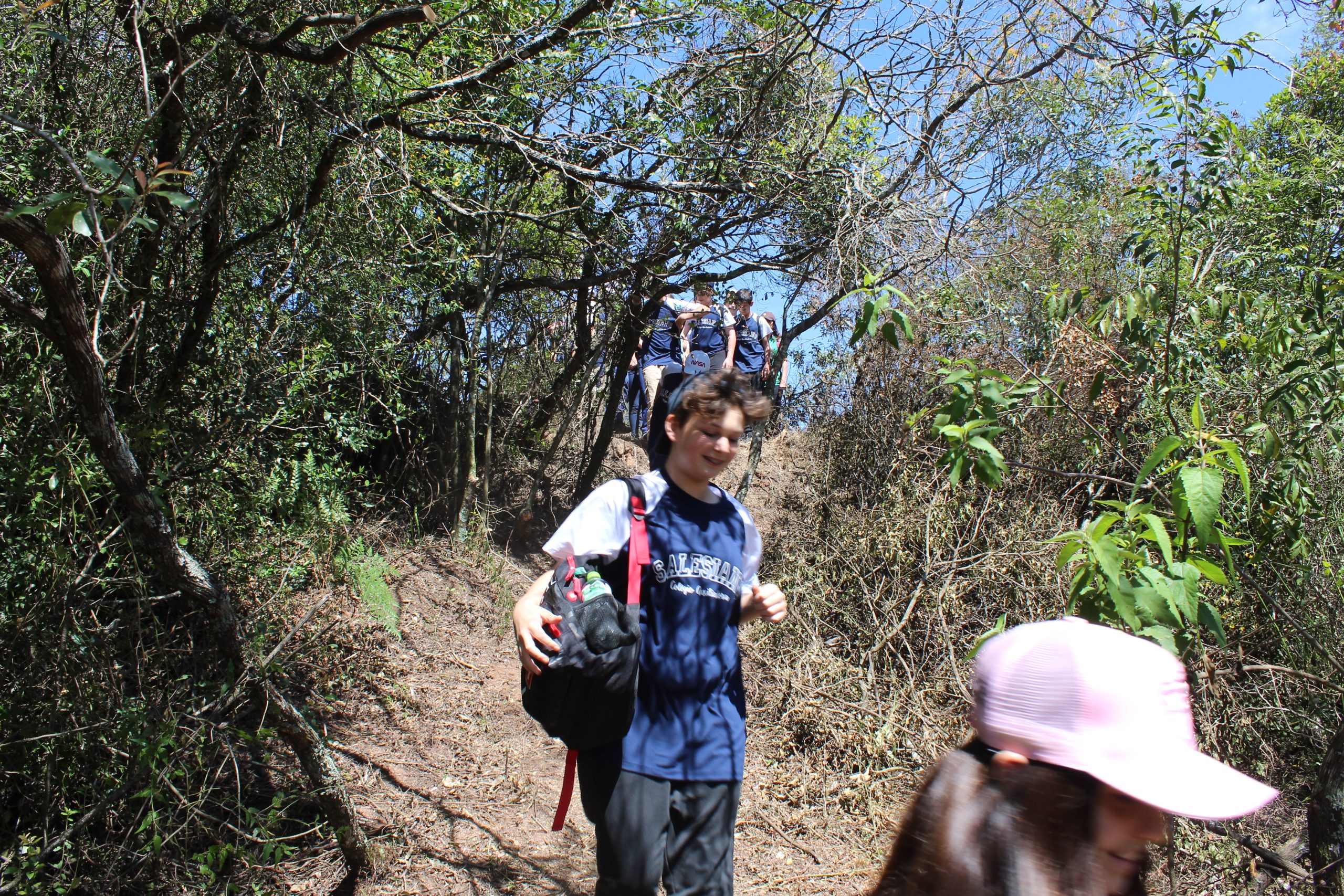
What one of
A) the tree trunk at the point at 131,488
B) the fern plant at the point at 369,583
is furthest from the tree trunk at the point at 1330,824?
the fern plant at the point at 369,583

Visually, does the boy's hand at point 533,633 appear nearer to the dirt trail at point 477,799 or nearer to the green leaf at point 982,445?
the green leaf at point 982,445

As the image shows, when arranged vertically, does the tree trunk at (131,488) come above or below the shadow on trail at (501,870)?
above

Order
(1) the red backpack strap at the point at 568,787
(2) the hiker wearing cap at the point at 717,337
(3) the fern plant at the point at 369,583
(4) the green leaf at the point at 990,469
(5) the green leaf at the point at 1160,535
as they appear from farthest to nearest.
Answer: (2) the hiker wearing cap at the point at 717,337, (3) the fern plant at the point at 369,583, (4) the green leaf at the point at 990,469, (1) the red backpack strap at the point at 568,787, (5) the green leaf at the point at 1160,535

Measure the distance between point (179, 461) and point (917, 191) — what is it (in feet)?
14.8

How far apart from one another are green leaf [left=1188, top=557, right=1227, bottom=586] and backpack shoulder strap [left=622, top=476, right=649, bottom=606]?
1.42m

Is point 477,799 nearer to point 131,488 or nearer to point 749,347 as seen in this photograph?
point 131,488

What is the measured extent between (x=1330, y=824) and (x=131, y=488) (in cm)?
422

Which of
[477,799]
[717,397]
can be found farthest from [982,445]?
[477,799]

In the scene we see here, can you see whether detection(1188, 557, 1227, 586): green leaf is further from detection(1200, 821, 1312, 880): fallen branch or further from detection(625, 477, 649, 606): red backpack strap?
detection(625, 477, 649, 606): red backpack strap

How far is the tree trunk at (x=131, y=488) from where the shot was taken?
7.26ft

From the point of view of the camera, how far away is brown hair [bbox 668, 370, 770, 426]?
2.45 metres

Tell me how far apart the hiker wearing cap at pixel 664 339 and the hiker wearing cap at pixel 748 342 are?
1.94ft

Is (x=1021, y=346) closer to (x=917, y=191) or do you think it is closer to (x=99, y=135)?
(x=917, y=191)

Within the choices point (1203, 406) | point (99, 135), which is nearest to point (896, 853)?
point (99, 135)
